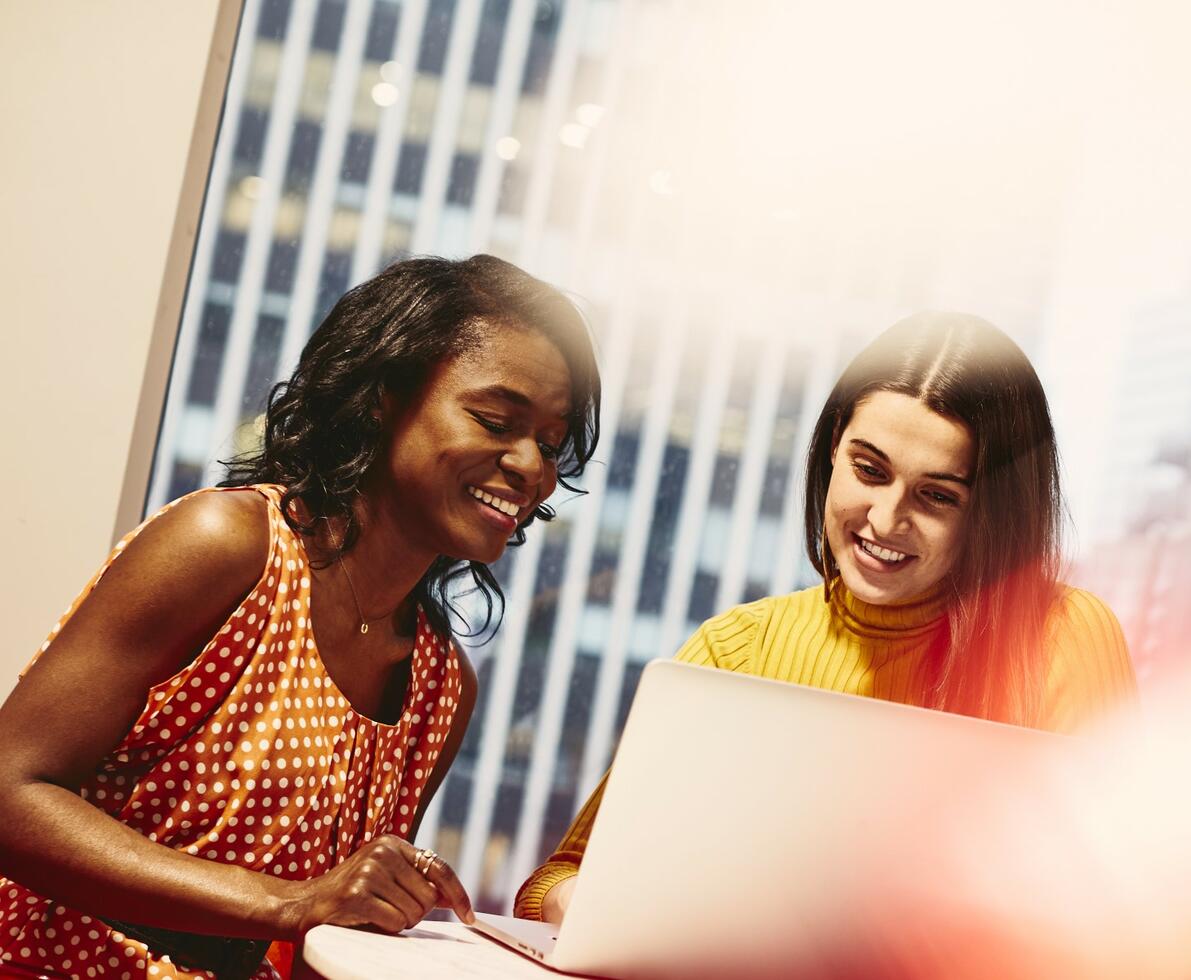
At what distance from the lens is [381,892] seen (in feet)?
3.10

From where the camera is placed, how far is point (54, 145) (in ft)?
6.13

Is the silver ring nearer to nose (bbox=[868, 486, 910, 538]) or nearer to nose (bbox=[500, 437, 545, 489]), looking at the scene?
nose (bbox=[500, 437, 545, 489])

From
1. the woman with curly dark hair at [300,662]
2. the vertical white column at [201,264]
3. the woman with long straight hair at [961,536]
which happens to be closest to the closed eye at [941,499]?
the woman with long straight hair at [961,536]

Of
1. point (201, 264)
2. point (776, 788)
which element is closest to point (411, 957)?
point (776, 788)

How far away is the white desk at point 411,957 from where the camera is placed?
801 millimetres

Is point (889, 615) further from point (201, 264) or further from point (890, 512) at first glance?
point (201, 264)

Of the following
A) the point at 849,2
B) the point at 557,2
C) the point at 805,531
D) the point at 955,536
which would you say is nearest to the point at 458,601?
the point at 805,531

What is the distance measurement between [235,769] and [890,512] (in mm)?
795

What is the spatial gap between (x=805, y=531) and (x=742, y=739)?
872 millimetres

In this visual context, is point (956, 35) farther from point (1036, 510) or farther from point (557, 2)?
point (1036, 510)

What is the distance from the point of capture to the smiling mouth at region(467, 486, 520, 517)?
1328mm

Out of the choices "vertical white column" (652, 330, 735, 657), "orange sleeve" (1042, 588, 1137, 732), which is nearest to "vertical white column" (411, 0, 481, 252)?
"vertical white column" (652, 330, 735, 657)

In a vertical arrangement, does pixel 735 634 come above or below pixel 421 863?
above

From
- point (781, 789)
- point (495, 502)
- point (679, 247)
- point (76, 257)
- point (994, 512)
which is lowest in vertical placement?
point (781, 789)
